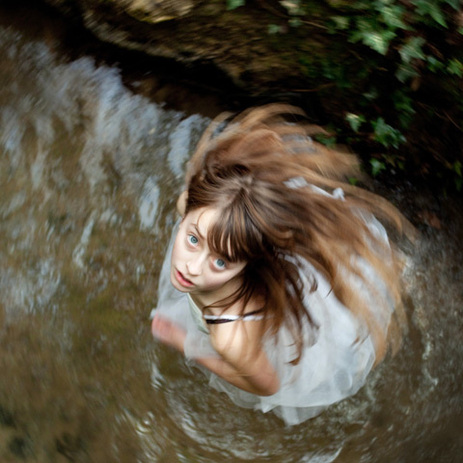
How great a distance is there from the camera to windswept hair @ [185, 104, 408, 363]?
5.35 ft

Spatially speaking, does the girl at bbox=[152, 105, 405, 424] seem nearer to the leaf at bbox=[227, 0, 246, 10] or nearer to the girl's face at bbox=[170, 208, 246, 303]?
the girl's face at bbox=[170, 208, 246, 303]

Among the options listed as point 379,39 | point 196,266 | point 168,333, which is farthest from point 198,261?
point 379,39

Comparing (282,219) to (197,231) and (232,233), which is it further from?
(197,231)

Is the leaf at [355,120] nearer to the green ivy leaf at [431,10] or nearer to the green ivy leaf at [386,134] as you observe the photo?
the green ivy leaf at [386,134]

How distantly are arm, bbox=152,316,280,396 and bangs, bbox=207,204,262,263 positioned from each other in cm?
41

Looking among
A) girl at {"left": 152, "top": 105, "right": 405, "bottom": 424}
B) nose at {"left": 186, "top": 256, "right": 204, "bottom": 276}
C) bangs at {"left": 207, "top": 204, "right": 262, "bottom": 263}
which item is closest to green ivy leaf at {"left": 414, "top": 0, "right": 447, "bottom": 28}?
girl at {"left": 152, "top": 105, "right": 405, "bottom": 424}

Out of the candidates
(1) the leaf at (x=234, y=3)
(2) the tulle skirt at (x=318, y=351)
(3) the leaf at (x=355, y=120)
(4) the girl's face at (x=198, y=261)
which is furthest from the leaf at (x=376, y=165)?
(4) the girl's face at (x=198, y=261)

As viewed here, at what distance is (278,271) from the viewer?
1855 mm

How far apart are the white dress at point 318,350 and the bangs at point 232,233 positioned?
45cm

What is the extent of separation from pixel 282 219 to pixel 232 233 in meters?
0.16

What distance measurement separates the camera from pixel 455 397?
2.75m

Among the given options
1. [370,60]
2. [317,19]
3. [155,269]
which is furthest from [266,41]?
[155,269]

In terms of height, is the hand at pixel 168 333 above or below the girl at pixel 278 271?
below

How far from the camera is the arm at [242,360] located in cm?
193
